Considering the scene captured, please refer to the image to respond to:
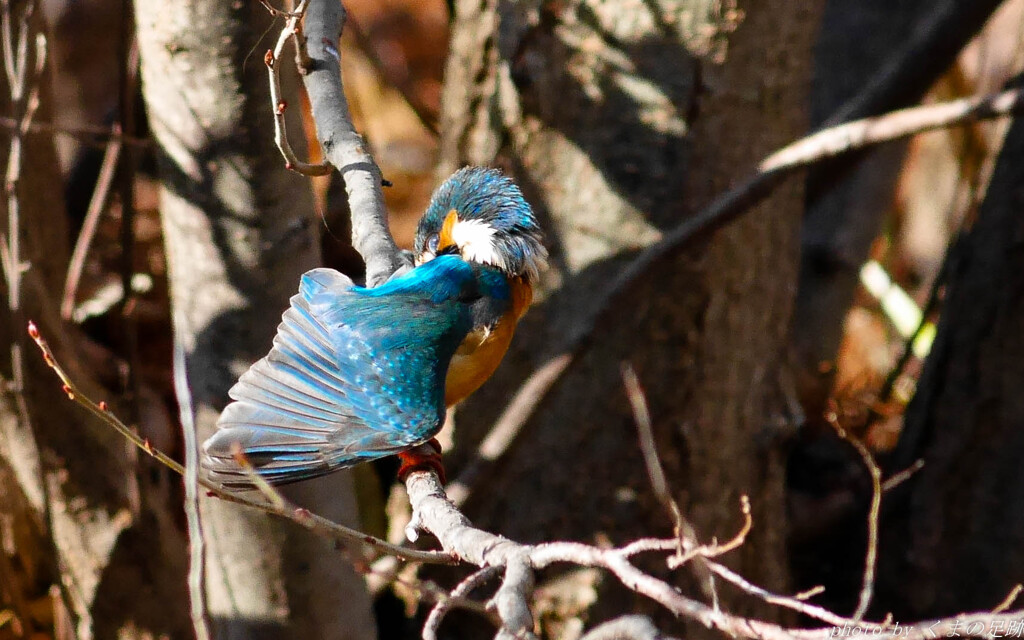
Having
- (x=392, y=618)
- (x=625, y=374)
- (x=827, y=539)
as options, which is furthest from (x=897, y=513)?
(x=392, y=618)

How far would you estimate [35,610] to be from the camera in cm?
330

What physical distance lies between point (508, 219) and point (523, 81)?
571mm

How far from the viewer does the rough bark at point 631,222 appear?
2.77 meters

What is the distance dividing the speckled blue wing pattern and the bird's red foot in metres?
0.07

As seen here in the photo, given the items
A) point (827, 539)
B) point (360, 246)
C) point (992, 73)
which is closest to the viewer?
point (360, 246)

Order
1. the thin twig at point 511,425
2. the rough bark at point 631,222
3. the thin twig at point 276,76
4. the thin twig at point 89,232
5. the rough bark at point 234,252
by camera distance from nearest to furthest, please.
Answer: the thin twig at point 276,76, the rough bark at point 234,252, the thin twig at point 511,425, the rough bark at point 631,222, the thin twig at point 89,232

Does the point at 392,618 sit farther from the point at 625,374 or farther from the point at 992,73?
the point at 992,73

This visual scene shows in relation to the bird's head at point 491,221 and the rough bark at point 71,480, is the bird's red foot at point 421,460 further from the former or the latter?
the rough bark at point 71,480

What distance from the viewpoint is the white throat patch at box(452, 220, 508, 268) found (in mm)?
2459

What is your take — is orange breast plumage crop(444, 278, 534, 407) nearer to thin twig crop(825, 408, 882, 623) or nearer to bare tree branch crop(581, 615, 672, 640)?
thin twig crop(825, 408, 882, 623)

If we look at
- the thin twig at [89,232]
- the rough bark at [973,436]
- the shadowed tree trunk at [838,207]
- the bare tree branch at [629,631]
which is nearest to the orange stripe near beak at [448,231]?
the thin twig at [89,232]

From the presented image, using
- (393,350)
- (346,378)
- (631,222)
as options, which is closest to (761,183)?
(631,222)

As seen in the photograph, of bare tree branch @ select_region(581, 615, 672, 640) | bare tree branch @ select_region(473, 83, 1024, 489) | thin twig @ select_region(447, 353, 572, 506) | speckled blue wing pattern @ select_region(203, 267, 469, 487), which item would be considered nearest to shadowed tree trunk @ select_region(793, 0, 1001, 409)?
bare tree branch @ select_region(473, 83, 1024, 489)

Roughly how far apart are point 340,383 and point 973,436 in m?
2.12
